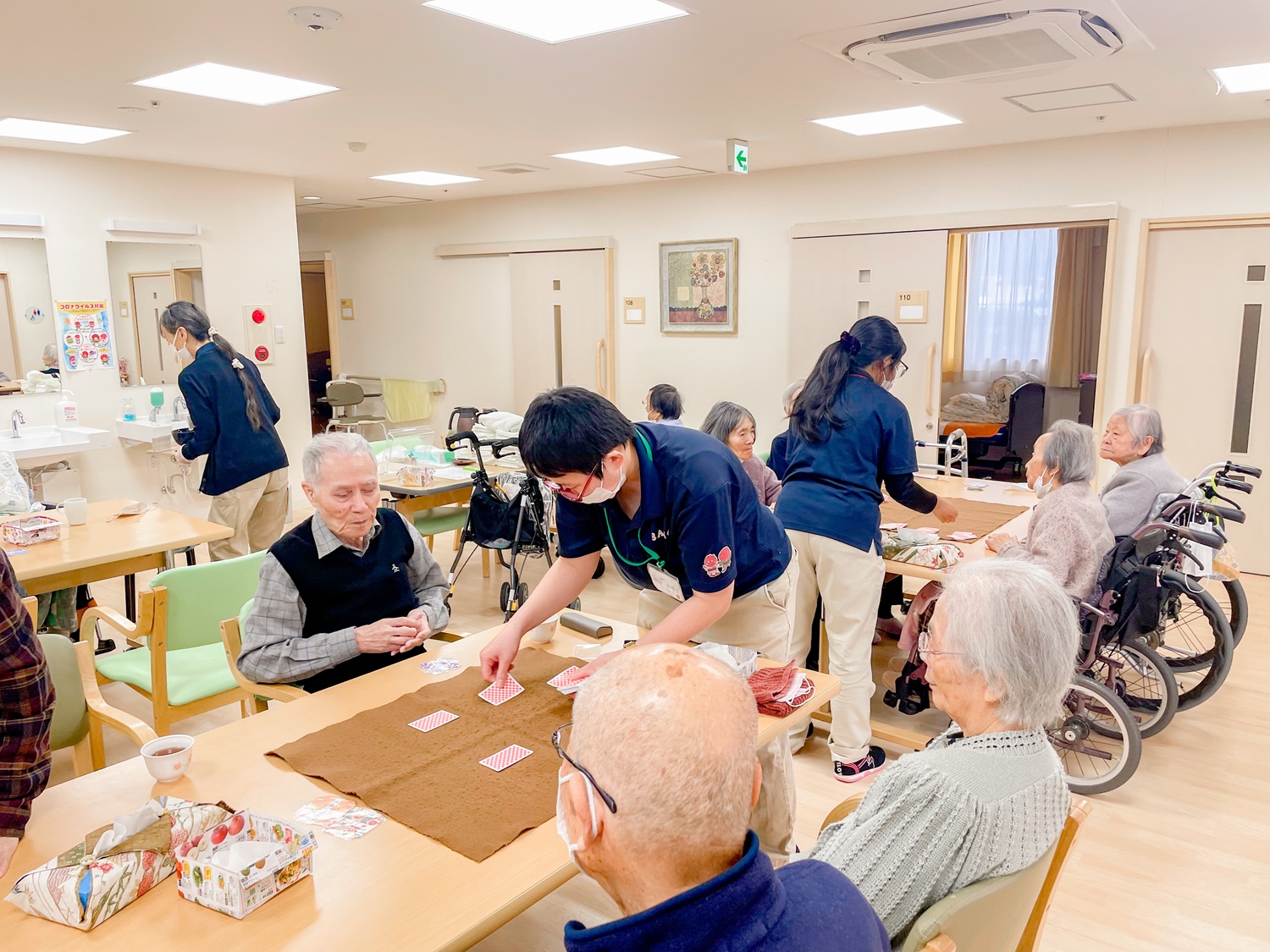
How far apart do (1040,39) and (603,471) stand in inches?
101

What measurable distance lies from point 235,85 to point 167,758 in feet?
11.4

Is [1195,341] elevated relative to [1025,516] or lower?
elevated

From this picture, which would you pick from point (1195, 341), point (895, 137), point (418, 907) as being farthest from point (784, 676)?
point (1195, 341)

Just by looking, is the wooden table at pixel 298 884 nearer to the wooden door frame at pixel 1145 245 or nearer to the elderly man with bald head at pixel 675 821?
the elderly man with bald head at pixel 675 821

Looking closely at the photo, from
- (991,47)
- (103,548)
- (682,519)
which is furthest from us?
(103,548)

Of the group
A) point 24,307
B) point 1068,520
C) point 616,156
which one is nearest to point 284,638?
point 1068,520

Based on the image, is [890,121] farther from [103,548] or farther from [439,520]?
[103,548]

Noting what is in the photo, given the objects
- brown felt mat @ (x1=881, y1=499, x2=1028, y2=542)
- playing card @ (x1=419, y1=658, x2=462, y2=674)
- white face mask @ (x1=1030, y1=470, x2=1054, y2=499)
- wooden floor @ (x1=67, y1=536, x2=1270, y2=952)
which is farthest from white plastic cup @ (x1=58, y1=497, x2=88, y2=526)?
white face mask @ (x1=1030, y1=470, x2=1054, y2=499)

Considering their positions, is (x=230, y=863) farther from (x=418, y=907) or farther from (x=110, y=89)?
(x=110, y=89)

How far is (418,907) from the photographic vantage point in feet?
4.33

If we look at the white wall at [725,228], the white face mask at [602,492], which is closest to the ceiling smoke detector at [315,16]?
the white face mask at [602,492]

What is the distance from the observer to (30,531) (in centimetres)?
350

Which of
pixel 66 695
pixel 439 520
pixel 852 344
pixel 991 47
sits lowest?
pixel 439 520

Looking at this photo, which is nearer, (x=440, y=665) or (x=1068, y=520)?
(x=440, y=665)
